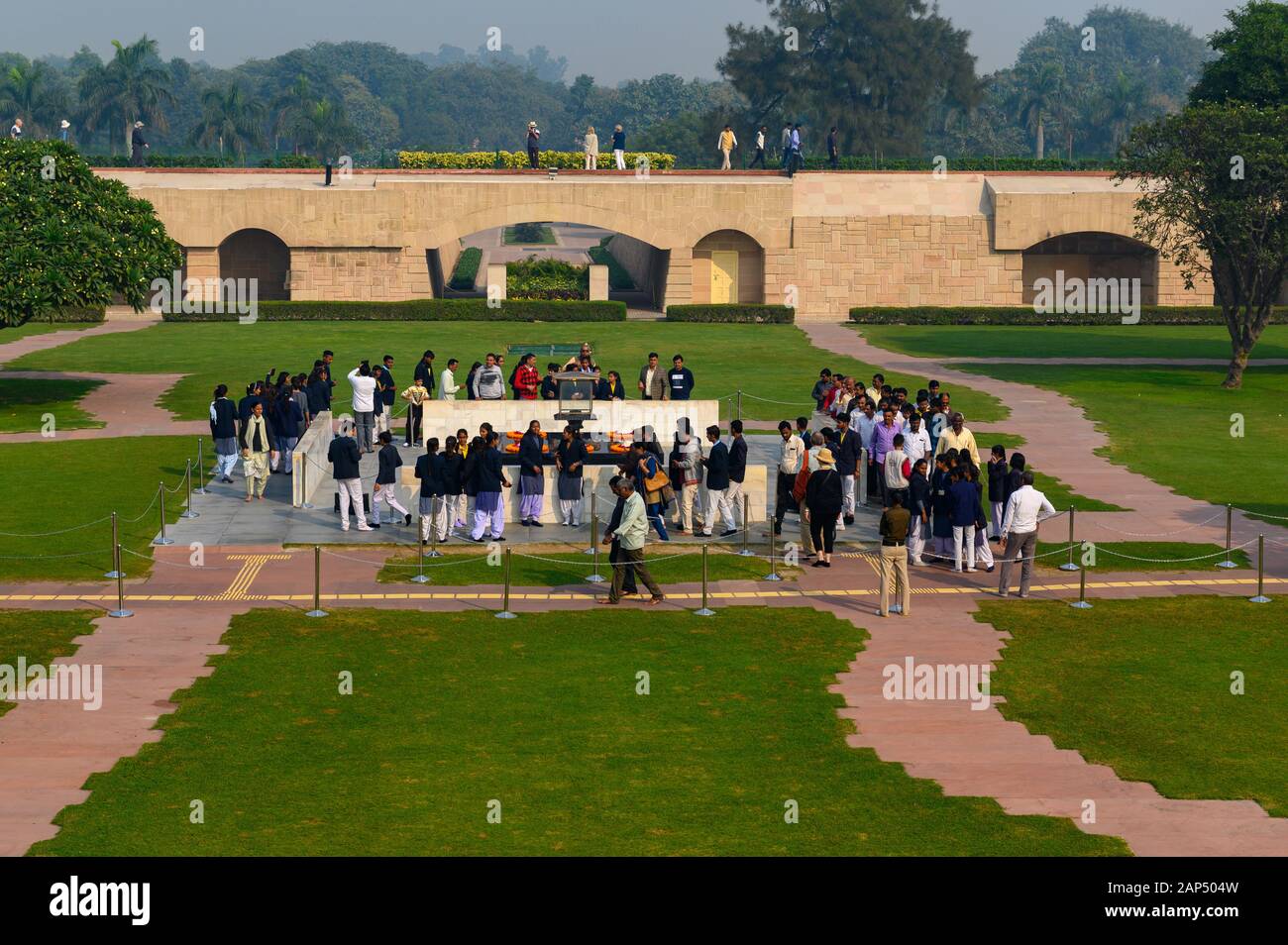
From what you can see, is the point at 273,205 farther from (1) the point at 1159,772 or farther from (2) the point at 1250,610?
(1) the point at 1159,772

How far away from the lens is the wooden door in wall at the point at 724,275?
6100 cm

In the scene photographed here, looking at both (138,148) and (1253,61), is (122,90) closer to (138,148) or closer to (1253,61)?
(138,148)

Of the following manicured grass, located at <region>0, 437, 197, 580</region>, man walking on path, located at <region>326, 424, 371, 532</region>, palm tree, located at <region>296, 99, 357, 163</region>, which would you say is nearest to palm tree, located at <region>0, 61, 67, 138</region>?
palm tree, located at <region>296, 99, 357, 163</region>

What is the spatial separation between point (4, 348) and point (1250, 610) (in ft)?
122

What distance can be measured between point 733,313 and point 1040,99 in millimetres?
83476

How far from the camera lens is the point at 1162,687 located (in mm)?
17266

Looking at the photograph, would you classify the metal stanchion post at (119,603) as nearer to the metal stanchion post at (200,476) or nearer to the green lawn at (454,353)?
the metal stanchion post at (200,476)

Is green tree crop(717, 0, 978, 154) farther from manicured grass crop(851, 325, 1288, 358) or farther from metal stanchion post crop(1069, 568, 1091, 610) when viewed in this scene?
metal stanchion post crop(1069, 568, 1091, 610)

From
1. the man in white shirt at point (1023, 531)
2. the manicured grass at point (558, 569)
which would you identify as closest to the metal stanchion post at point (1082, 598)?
the man in white shirt at point (1023, 531)

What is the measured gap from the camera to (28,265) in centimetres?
3422

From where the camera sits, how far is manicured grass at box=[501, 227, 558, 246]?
302ft

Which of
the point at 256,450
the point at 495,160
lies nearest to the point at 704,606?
the point at 256,450

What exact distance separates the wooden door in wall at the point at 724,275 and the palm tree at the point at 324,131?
192 feet

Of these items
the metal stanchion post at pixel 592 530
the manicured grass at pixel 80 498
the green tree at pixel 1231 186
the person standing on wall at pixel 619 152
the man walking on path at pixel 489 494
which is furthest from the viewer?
the person standing on wall at pixel 619 152
